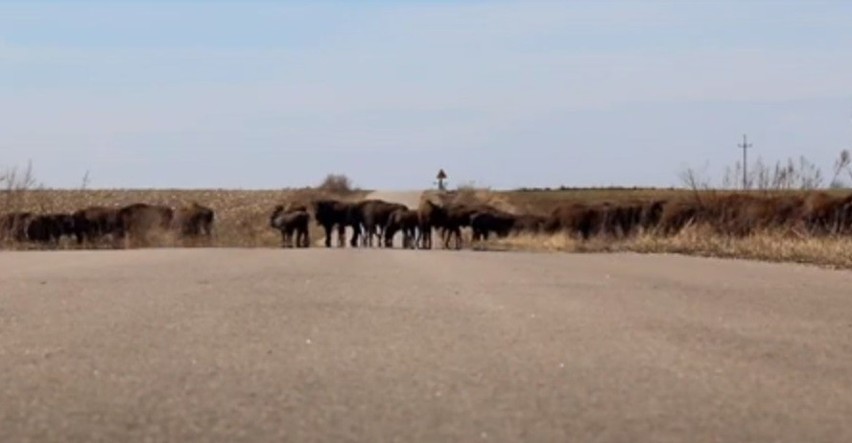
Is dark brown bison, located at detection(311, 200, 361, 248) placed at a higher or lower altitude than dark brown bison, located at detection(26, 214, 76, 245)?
higher

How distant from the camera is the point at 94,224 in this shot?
180 ft

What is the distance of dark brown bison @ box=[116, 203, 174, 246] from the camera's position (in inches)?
2089

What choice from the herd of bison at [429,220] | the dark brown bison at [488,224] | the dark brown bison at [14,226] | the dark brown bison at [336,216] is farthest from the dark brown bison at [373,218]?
the dark brown bison at [14,226]

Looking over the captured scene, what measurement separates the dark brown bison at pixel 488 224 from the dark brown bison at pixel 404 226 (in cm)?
250

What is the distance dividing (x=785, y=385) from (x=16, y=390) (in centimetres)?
456

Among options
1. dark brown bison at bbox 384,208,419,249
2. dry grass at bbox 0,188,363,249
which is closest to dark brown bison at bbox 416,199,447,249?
dark brown bison at bbox 384,208,419,249

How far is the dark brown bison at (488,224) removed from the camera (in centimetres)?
5612

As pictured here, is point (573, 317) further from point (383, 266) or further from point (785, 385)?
point (383, 266)

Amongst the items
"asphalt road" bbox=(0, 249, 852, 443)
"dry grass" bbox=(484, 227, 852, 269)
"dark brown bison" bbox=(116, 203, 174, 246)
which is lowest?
"asphalt road" bbox=(0, 249, 852, 443)

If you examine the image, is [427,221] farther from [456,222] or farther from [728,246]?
[728,246]

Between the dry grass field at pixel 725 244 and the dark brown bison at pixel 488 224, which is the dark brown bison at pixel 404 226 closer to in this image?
the dark brown bison at pixel 488 224

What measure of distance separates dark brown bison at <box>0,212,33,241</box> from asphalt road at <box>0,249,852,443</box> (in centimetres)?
3217

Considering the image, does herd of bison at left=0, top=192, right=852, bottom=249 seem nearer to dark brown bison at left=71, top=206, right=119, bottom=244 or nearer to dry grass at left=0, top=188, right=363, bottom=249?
dark brown bison at left=71, top=206, right=119, bottom=244

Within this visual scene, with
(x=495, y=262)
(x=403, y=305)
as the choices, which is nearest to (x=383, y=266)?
(x=495, y=262)
